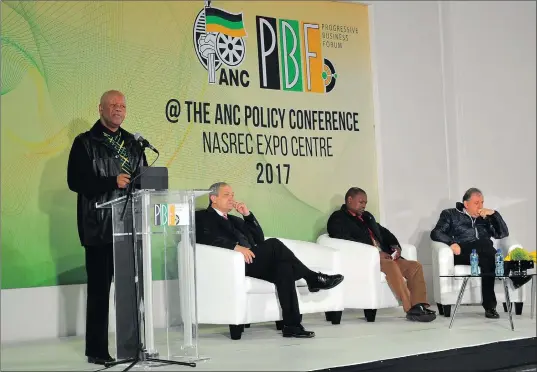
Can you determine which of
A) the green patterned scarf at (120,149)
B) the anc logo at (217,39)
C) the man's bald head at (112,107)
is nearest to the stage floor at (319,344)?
the green patterned scarf at (120,149)

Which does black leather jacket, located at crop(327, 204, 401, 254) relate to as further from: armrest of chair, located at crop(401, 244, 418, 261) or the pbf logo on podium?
the pbf logo on podium

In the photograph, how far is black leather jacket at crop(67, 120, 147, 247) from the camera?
5005 mm

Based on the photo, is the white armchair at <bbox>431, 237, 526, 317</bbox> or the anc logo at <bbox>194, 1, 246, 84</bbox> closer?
the white armchair at <bbox>431, 237, 526, 317</bbox>

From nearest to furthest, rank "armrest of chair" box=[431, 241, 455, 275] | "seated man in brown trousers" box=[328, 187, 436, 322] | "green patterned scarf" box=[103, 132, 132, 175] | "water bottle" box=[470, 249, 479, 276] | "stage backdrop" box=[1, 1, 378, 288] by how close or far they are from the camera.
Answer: "green patterned scarf" box=[103, 132, 132, 175], "stage backdrop" box=[1, 1, 378, 288], "water bottle" box=[470, 249, 479, 276], "seated man in brown trousers" box=[328, 187, 436, 322], "armrest of chair" box=[431, 241, 455, 275]

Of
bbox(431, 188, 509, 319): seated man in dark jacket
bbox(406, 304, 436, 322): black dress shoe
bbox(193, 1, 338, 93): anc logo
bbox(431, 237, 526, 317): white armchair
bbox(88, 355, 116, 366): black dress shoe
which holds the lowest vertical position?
bbox(406, 304, 436, 322): black dress shoe

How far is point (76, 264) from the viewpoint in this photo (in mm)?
6742

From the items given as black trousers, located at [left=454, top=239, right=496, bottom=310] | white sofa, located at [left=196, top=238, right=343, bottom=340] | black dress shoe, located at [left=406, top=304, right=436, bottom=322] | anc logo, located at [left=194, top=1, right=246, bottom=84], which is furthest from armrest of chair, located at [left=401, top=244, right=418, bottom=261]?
anc logo, located at [left=194, top=1, right=246, bottom=84]

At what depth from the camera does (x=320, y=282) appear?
20.6 ft

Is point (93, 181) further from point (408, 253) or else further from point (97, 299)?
point (408, 253)

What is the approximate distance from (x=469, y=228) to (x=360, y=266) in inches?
46.7

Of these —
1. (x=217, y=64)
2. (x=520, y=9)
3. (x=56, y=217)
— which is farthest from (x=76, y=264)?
(x=520, y=9)

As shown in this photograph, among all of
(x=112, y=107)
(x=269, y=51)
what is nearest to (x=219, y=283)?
(x=112, y=107)

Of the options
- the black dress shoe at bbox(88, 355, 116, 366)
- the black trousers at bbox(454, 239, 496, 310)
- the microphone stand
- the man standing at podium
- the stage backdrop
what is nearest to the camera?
the microphone stand

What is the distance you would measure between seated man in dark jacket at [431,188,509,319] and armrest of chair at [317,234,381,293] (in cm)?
80
